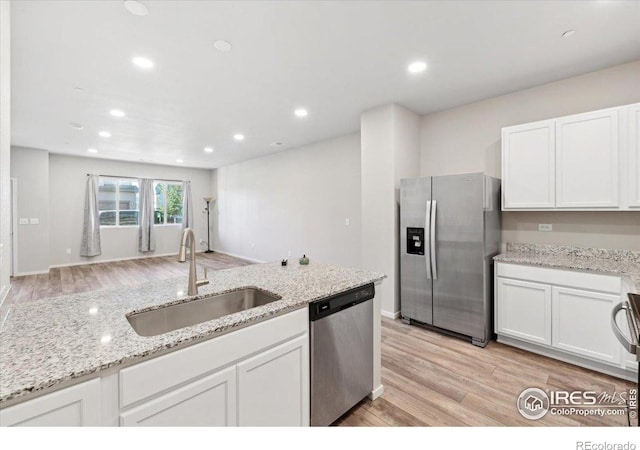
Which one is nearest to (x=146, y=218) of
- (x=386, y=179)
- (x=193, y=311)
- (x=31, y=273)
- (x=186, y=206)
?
(x=186, y=206)

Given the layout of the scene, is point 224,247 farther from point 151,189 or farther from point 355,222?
point 355,222

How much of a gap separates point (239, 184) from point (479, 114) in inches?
238

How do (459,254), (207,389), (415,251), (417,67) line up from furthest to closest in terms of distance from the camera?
(415,251)
(459,254)
(417,67)
(207,389)

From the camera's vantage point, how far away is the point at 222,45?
232 centimetres

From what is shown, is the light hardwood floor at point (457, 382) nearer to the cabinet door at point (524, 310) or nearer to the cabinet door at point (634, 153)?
the cabinet door at point (524, 310)

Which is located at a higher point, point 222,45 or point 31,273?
point 222,45

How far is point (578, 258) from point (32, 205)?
9121 mm

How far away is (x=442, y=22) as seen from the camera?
6.77 feet

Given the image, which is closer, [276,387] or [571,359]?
[276,387]

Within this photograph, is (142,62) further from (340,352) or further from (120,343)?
(340,352)

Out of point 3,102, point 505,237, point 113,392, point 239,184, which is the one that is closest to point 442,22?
point 505,237

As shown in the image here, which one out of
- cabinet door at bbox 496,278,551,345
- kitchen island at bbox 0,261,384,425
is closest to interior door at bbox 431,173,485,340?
cabinet door at bbox 496,278,551,345

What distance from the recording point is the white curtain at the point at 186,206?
846cm

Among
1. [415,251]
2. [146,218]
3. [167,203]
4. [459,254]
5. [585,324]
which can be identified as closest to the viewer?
[585,324]
